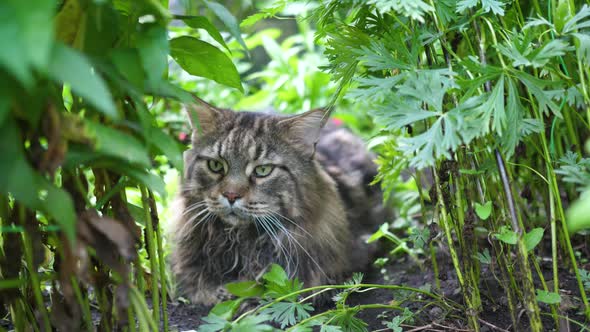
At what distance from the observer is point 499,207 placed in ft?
6.73

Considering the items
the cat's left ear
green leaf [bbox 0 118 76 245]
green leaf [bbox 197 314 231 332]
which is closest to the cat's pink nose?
the cat's left ear

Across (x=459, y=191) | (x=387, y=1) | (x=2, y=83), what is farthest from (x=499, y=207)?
(x=2, y=83)

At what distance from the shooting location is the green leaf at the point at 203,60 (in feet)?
5.15

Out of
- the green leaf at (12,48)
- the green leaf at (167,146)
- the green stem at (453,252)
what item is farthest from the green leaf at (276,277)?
the green leaf at (12,48)

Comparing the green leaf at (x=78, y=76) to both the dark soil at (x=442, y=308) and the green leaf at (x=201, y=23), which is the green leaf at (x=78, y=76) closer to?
the green leaf at (x=201, y=23)

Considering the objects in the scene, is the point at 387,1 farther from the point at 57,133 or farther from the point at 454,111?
the point at 57,133

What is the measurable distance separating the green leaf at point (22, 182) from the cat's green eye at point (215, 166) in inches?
56.1

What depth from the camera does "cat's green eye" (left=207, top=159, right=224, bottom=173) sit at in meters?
2.54

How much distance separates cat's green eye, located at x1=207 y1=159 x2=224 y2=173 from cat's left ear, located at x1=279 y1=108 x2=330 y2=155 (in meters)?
0.32

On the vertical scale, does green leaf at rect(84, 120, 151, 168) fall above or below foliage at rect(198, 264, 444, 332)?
above

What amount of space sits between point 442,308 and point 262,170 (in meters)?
0.94

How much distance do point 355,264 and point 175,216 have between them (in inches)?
33.6

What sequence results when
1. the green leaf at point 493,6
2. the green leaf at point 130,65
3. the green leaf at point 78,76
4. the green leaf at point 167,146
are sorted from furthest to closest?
the green leaf at point 493,6 < the green leaf at point 167,146 < the green leaf at point 130,65 < the green leaf at point 78,76

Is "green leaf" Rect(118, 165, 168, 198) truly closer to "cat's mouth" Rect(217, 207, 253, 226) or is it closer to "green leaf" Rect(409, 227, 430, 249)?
"green leaf" Rect(409, 227, 430, 249)
